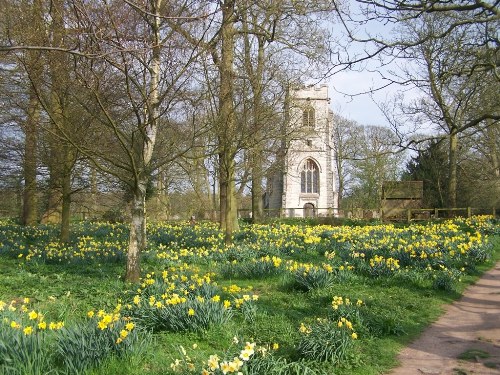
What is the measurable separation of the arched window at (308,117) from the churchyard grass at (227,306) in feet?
26.0

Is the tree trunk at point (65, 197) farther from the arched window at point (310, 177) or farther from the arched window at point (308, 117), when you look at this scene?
the arched window at point (310, 177)

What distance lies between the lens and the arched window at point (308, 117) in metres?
19.6

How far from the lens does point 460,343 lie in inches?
215

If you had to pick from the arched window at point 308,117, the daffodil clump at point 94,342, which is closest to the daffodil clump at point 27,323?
the daffodil clump at point 94,342

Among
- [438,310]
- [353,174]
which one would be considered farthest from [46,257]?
[353,174]

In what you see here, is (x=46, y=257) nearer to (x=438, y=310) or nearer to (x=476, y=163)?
(x=438, y=310)

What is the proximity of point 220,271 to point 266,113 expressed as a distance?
408 centimetres

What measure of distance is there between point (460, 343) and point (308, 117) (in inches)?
643

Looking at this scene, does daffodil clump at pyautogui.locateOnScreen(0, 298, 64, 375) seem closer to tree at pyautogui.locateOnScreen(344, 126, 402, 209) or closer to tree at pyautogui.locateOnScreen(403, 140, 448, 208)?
tree at pyautogui.locateOnScreen(403, 140, 448, 208)

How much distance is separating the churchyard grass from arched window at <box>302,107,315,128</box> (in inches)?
312

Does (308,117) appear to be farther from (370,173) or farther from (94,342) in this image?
Result: (370,173)

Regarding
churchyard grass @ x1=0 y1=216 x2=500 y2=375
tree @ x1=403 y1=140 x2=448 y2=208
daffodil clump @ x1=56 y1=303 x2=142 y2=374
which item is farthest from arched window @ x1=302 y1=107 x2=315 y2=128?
daffodil clump @ x1=56 y1=303 x2=142 y2=374

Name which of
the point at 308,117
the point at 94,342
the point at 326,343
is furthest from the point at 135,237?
the point at 308,117

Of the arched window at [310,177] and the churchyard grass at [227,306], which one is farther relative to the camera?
the arched window at [310,177]
